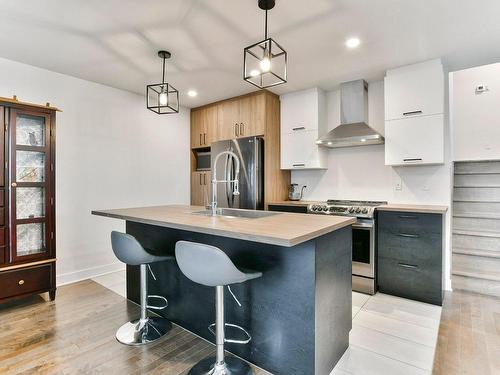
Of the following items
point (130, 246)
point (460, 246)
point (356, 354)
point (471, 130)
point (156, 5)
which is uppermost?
point (156, 5)

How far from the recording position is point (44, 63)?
122 inches

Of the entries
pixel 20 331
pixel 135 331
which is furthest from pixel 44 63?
pixel 135 331

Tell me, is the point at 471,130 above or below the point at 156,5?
below

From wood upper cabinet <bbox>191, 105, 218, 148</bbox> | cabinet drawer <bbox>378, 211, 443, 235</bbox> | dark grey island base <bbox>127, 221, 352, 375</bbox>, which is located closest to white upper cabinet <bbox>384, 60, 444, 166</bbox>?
cabinet drawer <bbox>378, 211, 443, 235</bbox>

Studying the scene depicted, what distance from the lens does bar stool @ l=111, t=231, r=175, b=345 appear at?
6.67 ft

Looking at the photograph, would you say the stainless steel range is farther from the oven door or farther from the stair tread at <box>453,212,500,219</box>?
the stair tread at <box>453,212,500,219</box>

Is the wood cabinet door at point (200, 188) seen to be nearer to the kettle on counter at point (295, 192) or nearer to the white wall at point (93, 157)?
the white wall at point (93, 157)

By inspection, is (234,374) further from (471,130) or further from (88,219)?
(471,130)

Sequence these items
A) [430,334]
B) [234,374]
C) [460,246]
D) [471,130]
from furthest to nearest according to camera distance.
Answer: [471,130], [460,246], [430,334], [234,374]

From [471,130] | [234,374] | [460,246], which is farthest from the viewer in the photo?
[471,130]

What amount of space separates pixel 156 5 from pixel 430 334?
333cm

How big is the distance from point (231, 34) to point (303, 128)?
71.1 inches

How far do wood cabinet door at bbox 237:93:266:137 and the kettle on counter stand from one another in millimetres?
981

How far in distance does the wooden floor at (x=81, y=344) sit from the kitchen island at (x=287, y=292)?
25 cm
